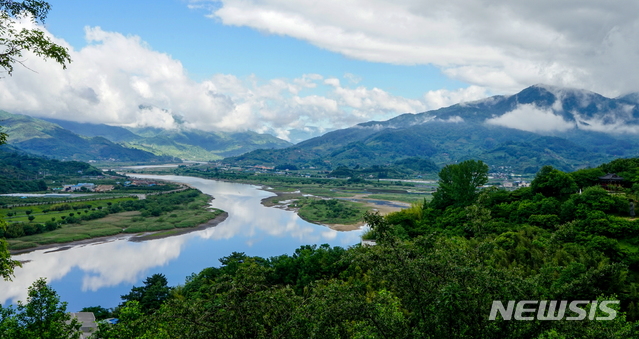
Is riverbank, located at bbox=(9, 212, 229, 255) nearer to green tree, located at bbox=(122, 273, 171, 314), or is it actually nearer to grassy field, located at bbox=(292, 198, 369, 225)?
grassy field, located at bbox=(292, 198, 369, 225)

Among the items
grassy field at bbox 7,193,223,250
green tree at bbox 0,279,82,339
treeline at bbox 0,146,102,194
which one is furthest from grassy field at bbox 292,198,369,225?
treeline at bbox 0,146,102,194

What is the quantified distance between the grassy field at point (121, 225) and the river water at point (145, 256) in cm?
362

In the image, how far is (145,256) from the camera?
4475cm

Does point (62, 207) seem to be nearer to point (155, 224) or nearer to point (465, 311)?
point (155, 224)

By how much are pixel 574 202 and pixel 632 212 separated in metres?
2.80

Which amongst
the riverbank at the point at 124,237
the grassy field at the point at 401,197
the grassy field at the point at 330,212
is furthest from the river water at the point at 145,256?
the grassy field at the point at 401,197

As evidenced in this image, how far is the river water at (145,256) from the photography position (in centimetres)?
3500

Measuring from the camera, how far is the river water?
35000 mm

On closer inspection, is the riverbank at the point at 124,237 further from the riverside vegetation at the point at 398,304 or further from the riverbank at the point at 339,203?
the riverside vegetation at the point at 398,304

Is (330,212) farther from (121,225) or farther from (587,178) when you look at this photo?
(587,178)

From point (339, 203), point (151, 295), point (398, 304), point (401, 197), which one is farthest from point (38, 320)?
point (401, 197)

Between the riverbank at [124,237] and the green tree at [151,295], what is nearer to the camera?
the green tree at [151,295]

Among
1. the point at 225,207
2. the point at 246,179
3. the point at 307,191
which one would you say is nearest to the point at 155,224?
the point at 225,207

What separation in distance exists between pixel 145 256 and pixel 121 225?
670 inches
